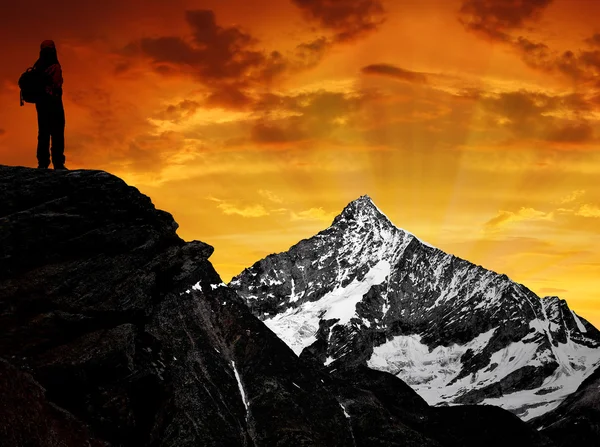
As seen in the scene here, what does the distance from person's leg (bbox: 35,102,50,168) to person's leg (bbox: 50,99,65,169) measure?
329 millimetres

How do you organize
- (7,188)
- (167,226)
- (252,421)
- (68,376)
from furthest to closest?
(252,421) < (167,226) < (7,188) < (68,376)

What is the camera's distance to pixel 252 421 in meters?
198

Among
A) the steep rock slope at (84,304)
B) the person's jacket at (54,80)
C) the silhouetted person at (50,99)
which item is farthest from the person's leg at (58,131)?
the steep rock slope at (84,304)

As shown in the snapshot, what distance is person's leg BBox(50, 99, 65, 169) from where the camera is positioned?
4728 cm

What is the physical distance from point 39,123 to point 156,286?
44.1ft

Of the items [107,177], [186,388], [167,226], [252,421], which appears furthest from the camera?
[252,421]

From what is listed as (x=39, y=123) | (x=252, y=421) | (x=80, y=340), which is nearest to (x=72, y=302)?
(x=80, y=340)

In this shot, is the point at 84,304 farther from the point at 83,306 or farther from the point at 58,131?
the point at 58,131

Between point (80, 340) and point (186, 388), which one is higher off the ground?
point (186, 388)

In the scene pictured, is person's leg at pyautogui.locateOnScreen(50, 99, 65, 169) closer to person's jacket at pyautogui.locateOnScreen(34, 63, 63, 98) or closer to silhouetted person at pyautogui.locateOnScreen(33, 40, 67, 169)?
silhouetted person at pyautogui.locateOnScreen(33, 40, 67, 169)

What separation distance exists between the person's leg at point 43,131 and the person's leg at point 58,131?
329 mm

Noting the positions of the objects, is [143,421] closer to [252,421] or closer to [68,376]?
[68,376]

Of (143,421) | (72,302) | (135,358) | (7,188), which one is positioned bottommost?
(143,421)

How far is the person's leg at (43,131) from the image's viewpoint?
155 feet
